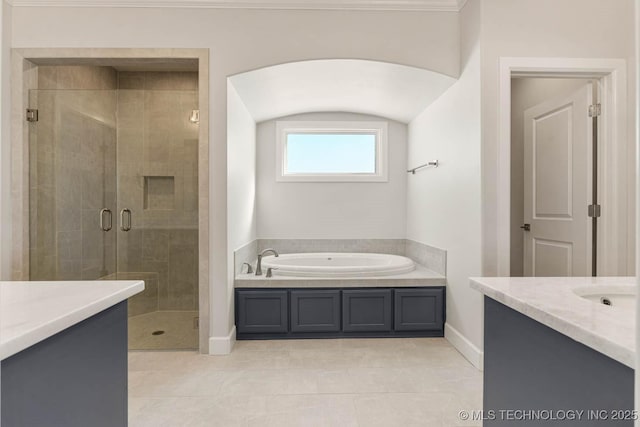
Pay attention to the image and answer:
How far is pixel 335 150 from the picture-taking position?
4113mm

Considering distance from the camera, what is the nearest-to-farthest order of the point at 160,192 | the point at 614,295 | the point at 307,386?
the point at 614,295 → the point at 307,386 → the point at 160,192

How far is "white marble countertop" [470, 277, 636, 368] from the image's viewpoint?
26.9 inches

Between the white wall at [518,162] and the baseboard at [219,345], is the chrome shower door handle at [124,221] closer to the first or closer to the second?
the baseboard at [219,345]

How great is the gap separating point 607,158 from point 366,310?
2.01 m

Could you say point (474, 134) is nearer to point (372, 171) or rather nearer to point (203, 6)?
point (372, 171)

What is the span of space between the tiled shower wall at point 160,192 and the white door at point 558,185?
2.71 meters

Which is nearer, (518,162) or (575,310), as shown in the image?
(575,310)

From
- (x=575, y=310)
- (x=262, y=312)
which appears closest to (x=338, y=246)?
(x=262, y=312)

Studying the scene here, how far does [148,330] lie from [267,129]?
2379 mm

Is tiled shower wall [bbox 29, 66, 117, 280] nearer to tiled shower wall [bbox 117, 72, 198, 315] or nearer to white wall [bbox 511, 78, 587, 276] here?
tiled shower wall [bbox 117, 72, 198, 315]

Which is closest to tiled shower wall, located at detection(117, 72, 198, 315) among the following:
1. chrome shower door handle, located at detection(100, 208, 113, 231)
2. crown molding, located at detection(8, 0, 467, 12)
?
chrome shower door handle, located at detection(100, 208, 113, 231)

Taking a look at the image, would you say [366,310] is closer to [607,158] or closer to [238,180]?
[238,180]

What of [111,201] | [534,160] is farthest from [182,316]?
[534,160]

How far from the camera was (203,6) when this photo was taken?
8.45 feet
